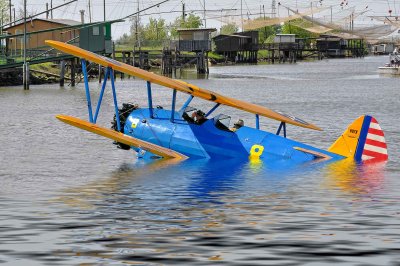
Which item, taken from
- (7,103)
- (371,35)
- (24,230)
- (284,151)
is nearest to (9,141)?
(284,151)

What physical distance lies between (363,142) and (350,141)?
1.01 feet

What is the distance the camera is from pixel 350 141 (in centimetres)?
2280

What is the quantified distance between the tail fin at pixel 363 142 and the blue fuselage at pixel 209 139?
0.36m

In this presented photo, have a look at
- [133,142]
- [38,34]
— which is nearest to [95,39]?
[38,34]

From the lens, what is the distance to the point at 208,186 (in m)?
19.2

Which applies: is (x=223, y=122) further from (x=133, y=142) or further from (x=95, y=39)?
(x=95, y=39)

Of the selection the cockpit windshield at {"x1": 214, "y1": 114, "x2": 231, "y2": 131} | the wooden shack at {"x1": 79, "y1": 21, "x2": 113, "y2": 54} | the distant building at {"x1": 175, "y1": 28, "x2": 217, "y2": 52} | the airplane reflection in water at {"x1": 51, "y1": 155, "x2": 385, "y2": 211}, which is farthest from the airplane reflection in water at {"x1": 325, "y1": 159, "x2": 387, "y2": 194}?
the distant building at {"x1": 175, "y1": 28, "x2": 217, "y2": 52}

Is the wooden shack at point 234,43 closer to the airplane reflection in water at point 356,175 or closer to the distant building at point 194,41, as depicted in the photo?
the distant building at point 194,41

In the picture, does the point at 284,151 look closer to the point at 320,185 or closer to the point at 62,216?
the point at 320,185

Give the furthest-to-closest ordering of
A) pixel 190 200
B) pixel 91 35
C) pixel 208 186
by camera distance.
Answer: pixel 91 35 → pixel 208 186 → pixel 190 200

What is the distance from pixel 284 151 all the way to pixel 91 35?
4945 centimetres

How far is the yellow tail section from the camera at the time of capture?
22625 millimetres

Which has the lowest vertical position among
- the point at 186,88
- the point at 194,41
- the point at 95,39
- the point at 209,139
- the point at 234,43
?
the point at 209,139

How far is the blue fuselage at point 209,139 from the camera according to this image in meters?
22.1
